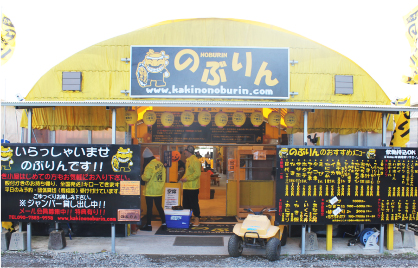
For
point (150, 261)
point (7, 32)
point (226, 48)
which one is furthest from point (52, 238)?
point (226, 48)

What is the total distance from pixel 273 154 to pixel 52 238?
664 cm

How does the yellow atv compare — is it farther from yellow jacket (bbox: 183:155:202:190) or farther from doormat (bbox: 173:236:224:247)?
yellow jacket (bbox: 183:155:202:190)

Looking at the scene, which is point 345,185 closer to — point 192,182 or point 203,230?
point 203,230

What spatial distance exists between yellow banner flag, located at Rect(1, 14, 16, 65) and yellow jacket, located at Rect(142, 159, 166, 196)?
482cm

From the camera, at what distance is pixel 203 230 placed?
7965mm

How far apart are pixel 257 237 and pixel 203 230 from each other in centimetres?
257

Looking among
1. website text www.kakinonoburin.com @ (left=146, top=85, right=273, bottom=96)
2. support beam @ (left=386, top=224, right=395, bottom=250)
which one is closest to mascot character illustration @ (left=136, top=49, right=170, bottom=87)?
website text www.kakinonoburin.com @ (left=146, top=85, right=273, bottom=96)

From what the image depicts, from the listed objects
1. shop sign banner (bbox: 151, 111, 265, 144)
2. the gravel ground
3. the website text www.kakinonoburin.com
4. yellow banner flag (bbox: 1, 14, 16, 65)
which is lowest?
the gravel ground

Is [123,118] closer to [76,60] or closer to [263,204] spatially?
[76,60]

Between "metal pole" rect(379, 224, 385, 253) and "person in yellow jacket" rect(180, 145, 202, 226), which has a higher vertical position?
"person in yellow jacket" rect(180, 145, 202, 226)

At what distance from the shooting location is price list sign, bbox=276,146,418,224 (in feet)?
20.9

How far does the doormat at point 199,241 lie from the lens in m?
6.84

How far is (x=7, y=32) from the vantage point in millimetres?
7805

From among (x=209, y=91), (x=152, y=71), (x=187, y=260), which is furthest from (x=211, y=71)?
(x=187, y=260)
